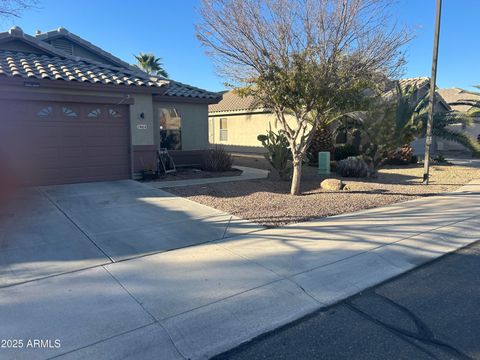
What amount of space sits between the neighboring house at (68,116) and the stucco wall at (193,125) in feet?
8.43

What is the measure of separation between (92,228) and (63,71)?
21.4 feet

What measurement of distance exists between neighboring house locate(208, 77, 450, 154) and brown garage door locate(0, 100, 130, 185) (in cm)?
1283

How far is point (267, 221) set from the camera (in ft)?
24.0

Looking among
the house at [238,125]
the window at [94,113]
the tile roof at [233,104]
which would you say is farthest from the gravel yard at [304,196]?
the tile roof at [233,104]

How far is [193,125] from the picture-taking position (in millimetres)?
→ 15164

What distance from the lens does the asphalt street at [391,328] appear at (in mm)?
3248

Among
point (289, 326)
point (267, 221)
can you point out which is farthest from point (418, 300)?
point (267, 221)

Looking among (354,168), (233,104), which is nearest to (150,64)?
(233,104)

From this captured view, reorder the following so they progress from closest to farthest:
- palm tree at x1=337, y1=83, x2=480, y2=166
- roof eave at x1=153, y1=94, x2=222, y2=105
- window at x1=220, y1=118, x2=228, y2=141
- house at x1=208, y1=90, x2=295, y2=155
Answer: roof eave at x1=153, y1=94, x2=222, y2=105
palm tree at x1=337, y1=83, x2=480, y2=166
house at x1=208, y1=90, x2=295, y2=155
window at x1=220, y1=118, x2=228, y2=141

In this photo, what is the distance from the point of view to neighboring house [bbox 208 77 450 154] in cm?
2392

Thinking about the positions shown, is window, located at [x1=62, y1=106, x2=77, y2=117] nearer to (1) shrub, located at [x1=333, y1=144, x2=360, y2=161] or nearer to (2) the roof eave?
(2) the roof eave

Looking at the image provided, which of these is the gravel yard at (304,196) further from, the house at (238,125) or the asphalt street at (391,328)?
the house at (238,125)

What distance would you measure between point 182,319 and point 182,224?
10.8 feet

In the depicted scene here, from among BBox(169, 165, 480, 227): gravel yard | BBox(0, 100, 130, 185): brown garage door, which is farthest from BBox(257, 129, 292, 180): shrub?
BBox(0, 100, 130, 185): brown garage door
